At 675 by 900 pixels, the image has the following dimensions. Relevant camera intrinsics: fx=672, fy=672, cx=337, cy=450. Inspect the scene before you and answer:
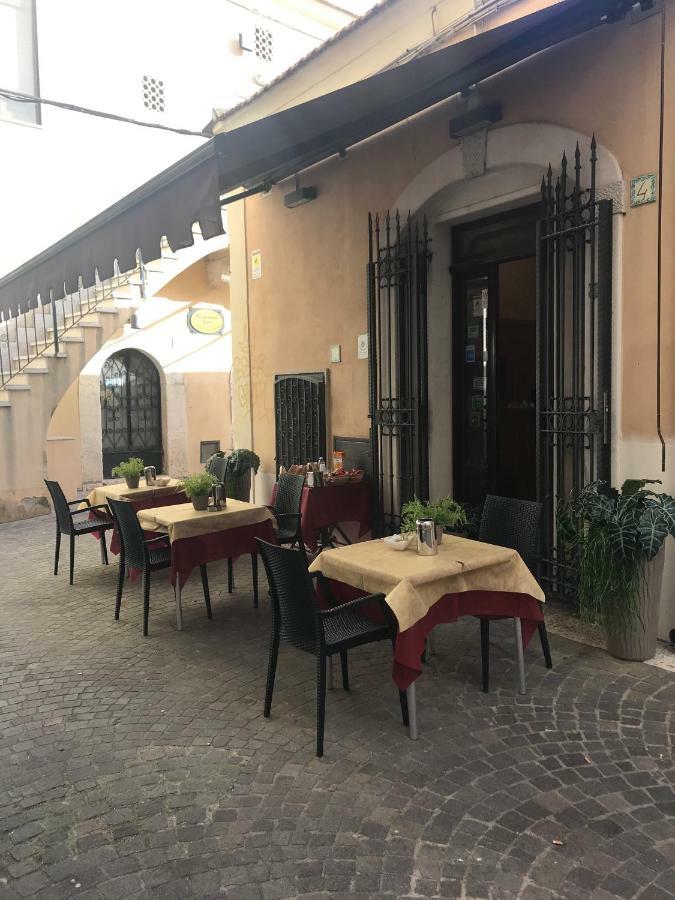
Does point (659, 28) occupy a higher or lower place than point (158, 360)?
higher

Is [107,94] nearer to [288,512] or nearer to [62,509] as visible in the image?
[62,509]

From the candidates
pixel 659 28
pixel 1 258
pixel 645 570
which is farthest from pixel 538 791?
pixel 1 258

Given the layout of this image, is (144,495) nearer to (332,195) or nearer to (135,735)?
(135,735)

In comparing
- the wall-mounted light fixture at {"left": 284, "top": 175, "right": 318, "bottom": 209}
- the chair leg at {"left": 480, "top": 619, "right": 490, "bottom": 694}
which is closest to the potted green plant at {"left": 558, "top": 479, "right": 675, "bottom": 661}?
the chair leg at {"left": 480, "top": 619, "right": 490, "bottom": 694}

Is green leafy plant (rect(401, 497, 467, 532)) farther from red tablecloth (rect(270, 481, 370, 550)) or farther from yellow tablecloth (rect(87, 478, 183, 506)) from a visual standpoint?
yellow tablecloth (rect(87, 478, 183, 506))

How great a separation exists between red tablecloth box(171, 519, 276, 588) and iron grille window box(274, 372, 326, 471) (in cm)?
224

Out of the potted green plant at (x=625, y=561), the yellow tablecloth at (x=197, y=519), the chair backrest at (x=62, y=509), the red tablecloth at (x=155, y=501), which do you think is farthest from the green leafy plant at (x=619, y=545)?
the chair backrest at (x=62, y=509)

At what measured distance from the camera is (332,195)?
23.8ft

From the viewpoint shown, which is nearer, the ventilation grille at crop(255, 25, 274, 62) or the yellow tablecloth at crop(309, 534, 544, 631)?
the yellow tablecloth at crop(309, 534, 544, 631)

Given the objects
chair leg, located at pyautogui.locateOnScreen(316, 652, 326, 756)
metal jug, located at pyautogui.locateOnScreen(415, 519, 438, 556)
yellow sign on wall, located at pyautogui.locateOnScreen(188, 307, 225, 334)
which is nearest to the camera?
chair leg, located at pyautogui.locateOnScreen(316, 652, 326, 756)

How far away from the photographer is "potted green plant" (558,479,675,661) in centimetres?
393

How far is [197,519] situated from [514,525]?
2332mm

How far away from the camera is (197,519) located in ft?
16.8

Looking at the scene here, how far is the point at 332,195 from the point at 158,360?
6.53m
